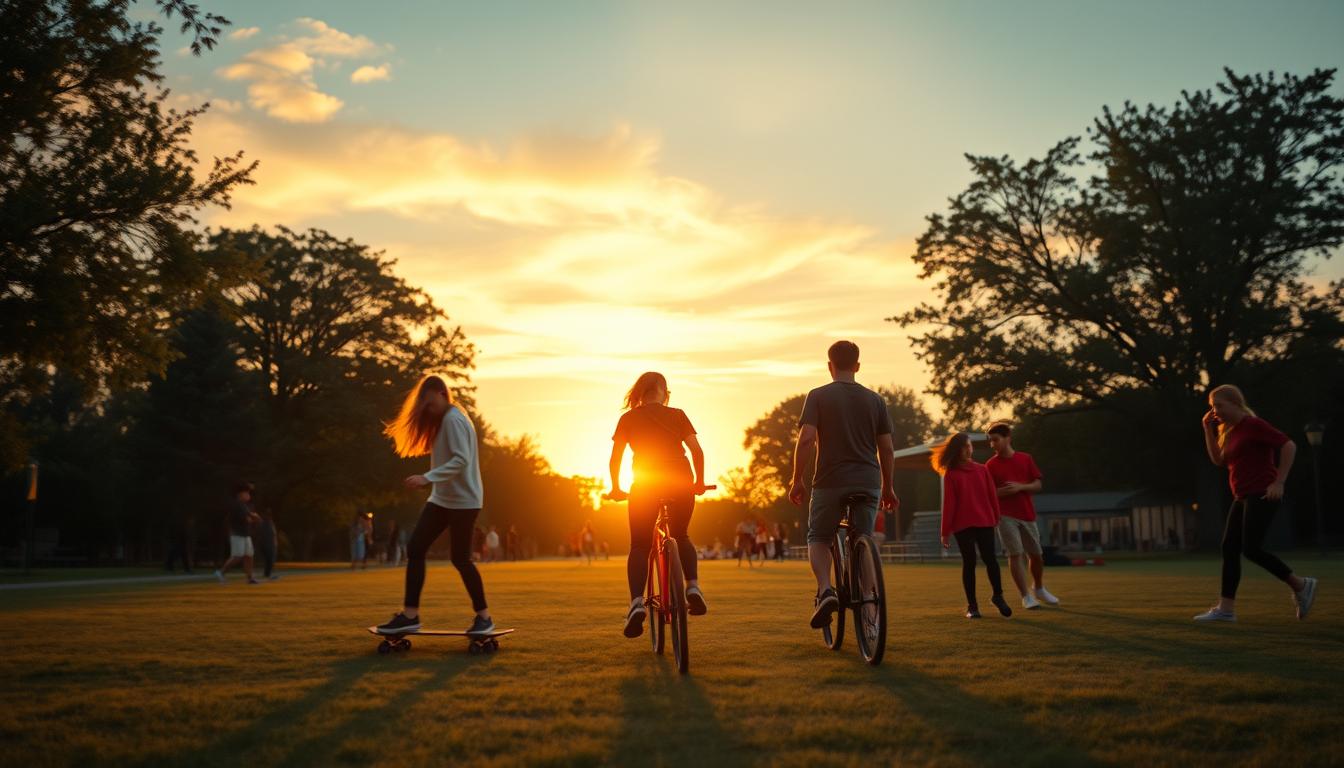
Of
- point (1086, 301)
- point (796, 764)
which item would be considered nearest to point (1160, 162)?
point (1086, 301)

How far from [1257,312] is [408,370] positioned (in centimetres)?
3365

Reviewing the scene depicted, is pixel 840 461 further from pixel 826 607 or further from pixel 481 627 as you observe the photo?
pixel 481 627

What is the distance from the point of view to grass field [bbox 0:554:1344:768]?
4.80 m

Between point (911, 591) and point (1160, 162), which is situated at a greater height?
point (1160, 162)

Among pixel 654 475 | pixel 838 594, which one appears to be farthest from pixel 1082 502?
pixel 654 475

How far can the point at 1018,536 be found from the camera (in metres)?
12.8

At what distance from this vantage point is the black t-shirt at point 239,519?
23.2 meters

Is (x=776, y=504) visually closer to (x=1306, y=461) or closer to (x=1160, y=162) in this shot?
(x=1306, y=461)

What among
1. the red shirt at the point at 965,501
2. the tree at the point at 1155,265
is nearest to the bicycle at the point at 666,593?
the red shirt at the point at 965,501

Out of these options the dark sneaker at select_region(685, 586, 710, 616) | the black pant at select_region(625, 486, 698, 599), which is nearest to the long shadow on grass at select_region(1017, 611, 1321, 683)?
the dark sneaker at select_region(685, 586, 710, 616)

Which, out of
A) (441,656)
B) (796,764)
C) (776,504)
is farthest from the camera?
(776,504)

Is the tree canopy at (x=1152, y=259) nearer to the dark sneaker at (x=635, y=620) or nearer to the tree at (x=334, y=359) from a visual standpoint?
the tree at (x=334, y=359)

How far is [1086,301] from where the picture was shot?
42531mm

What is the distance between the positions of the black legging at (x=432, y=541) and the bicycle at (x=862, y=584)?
2524 mm
